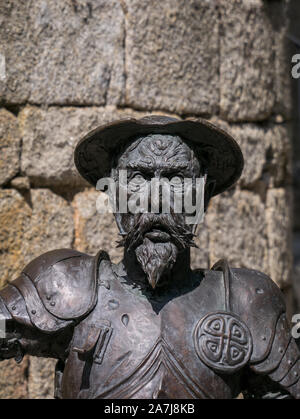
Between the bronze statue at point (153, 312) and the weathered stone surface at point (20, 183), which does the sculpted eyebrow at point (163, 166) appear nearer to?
the bronze statue at point (153, 312)

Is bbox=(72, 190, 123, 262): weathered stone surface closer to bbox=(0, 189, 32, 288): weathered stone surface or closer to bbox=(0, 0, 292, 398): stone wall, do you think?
bbox=(0, 0, 292, 398): stone wall

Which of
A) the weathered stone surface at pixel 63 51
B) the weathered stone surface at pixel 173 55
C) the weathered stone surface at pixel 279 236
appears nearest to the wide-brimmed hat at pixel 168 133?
the weathered stone surface at pixel 63 51

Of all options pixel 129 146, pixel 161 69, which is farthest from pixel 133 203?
pixel 161 69

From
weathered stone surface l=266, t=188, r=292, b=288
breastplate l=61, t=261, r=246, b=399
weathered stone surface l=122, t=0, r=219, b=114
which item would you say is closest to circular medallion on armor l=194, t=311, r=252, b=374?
breastplate l=61, t=261, r=246, b=399

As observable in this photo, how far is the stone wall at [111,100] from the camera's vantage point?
3.43 meters

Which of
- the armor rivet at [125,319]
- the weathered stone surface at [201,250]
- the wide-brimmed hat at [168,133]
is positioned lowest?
the armor rivet at [125,319]

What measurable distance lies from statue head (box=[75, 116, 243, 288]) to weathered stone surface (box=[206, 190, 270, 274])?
1.38 meters

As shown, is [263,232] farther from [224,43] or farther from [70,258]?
[70,258]

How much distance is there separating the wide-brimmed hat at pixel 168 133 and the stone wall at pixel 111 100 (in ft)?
3.12

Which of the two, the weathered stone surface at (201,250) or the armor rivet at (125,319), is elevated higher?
the weathered stone surface at (201,250)
